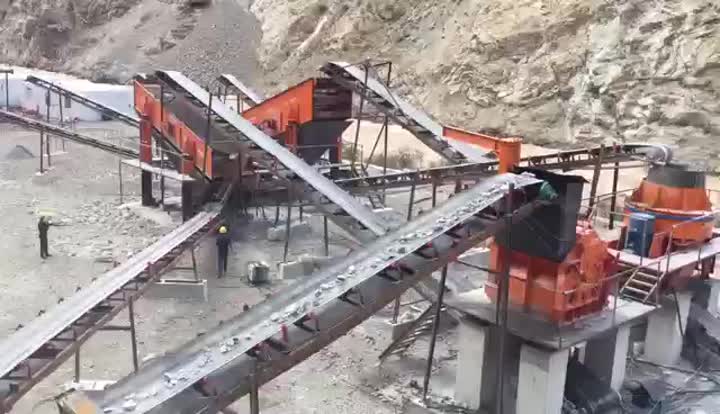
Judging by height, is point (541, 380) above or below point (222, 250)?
below

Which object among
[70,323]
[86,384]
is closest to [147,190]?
[86,384]

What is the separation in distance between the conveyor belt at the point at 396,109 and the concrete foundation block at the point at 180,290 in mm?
4965

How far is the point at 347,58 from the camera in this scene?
33.5 m

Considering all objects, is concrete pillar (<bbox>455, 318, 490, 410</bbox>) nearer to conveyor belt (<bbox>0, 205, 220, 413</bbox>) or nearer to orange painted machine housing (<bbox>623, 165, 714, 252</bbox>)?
orange painted machine housing (<bbox>623, 165, 714, 252</bbox>)

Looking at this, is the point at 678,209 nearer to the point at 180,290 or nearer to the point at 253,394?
the point at 253,394

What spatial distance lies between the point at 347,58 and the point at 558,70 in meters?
10.6

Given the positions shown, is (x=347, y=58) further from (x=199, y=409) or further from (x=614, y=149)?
(x=199, y=409)

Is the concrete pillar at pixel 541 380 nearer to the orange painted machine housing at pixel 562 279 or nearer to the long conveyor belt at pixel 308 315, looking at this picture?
the orange painted machine housing at pixel 562 279

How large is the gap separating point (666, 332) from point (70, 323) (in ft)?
23.7

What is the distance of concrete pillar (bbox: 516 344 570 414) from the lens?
26.5 ft

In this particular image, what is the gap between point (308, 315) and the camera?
6844 millimetres

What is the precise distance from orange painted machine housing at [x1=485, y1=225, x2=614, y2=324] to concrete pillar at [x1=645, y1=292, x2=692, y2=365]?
1.70 m

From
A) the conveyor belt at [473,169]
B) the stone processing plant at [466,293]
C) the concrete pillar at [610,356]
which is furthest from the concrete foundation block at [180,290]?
the concrete pillar at [610,356]

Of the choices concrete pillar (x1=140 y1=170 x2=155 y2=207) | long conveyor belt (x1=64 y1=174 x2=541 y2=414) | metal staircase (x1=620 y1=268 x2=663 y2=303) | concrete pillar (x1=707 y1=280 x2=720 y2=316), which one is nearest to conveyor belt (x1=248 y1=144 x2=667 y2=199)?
concrete pillar (x1=707 y1=280 x2=720 y2=316)
